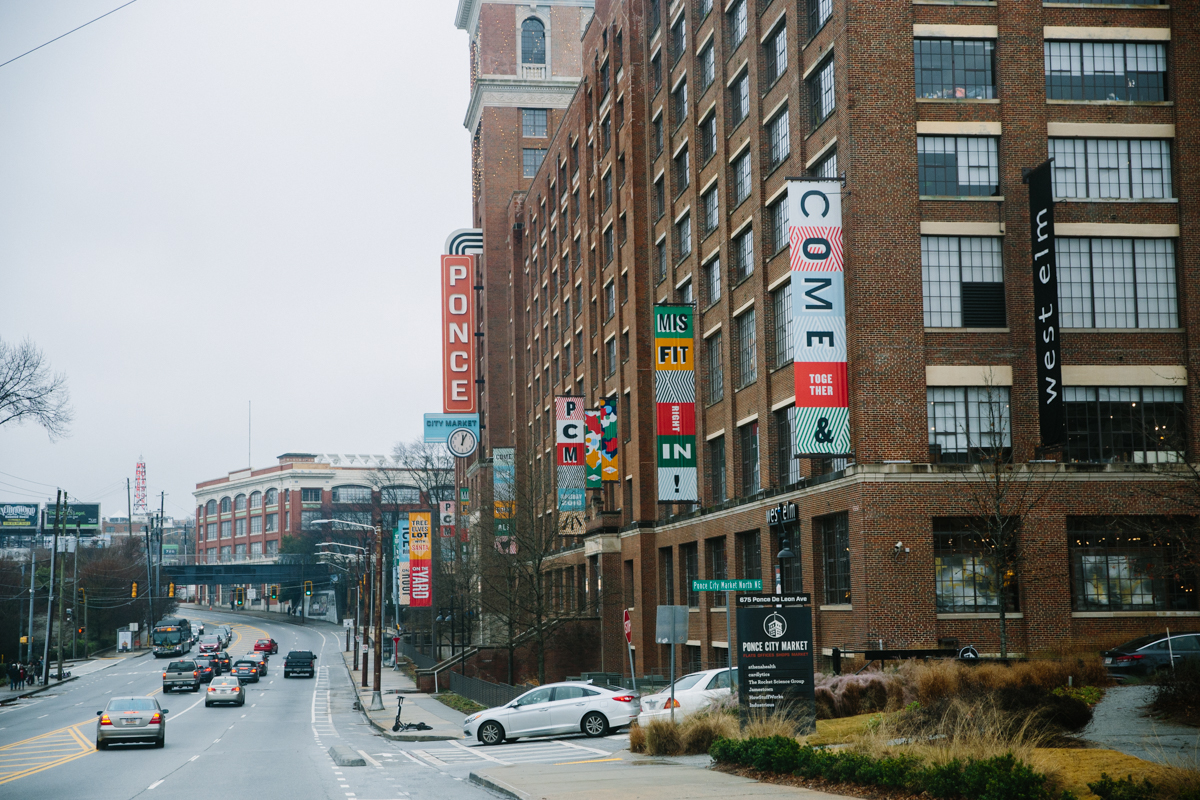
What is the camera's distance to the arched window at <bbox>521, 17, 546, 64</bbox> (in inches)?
3644

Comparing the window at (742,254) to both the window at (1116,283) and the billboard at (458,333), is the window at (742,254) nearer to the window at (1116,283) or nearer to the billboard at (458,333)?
the window at (1116,283)

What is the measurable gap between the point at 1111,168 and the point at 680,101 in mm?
20070

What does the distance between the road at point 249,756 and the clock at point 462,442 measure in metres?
24.3

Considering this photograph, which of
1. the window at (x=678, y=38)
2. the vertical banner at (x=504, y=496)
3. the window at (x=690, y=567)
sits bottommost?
the window at (x=690, y=567)

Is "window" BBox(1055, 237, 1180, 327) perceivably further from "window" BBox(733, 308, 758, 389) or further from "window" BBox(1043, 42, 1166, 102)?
"window" BBox(733, 308, 758, 389)

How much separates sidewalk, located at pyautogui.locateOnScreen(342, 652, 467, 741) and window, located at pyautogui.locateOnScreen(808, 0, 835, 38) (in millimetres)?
23795

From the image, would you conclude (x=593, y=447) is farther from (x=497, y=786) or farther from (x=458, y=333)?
(x=497, y=786)

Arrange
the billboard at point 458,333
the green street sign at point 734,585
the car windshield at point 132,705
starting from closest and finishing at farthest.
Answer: the green street sign at point 734,585, the car windshield at point 132,705, the billboard at point 458,333

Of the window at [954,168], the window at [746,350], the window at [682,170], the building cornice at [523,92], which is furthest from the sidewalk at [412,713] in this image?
the building cornice at [523,92]

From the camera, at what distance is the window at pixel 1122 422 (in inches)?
1224

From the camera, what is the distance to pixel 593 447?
54.0m

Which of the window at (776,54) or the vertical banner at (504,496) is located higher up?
the window at (776,54)

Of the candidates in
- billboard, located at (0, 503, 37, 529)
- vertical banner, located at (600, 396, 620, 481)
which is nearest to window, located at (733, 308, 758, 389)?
vertical banner, located at (600, 396, 620, 481)

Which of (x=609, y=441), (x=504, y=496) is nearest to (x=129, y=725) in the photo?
(x=609, y=441)
